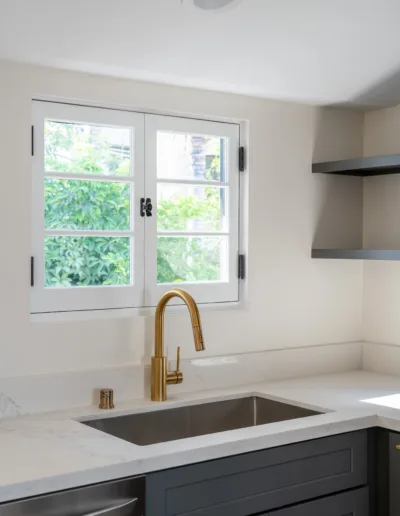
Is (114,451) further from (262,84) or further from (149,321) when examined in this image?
(262,84)

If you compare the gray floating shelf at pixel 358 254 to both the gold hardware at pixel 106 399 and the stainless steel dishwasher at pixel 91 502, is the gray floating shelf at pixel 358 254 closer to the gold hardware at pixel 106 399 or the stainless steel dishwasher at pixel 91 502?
the gold hardware at pixel 106 399

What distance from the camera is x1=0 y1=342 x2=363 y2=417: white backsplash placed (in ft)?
8.45

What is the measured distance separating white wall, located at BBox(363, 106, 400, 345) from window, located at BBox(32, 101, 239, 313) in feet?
2.42

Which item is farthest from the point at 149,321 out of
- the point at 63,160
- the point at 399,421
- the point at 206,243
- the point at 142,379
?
→ the point at 399,421

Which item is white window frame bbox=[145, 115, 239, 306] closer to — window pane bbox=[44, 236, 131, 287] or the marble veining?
window pane bbox=[44, 236, 131, 287]

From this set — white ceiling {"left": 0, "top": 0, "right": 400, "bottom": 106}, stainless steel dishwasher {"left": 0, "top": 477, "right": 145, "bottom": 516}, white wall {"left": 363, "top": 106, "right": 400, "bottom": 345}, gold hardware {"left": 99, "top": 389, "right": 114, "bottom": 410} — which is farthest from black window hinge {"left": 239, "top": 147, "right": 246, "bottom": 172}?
stainless steel dishwasher {"left": 0, "top": 477, "right": 145, "bottom": 516}

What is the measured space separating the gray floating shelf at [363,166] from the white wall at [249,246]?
0.30 feet

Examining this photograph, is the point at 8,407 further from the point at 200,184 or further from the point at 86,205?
the point at 200,184

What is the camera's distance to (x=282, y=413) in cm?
285

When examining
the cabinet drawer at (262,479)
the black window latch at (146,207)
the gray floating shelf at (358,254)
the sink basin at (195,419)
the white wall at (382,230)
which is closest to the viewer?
the cabinet drawer at (262,479)

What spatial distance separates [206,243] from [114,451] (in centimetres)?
117

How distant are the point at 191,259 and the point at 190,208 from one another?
0.20 metres

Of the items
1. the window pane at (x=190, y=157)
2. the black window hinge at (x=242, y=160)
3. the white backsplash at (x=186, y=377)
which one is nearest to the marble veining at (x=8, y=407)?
the white backsplash at (x=186, y=377)

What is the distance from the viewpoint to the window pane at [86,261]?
8.86 feet
